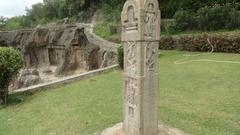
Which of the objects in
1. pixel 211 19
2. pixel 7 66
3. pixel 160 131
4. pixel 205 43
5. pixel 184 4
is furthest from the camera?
pixel 184 4

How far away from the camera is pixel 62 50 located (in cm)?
2012

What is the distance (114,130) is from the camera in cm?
455

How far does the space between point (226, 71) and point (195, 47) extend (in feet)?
21.7

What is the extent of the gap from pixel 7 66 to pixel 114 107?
3485 mm

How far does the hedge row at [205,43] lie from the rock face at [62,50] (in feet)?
13.2

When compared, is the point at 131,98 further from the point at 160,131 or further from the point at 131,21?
the point at 131,21

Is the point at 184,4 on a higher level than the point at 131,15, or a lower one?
higher

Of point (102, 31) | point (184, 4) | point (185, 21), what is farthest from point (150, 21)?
point (102, 31)

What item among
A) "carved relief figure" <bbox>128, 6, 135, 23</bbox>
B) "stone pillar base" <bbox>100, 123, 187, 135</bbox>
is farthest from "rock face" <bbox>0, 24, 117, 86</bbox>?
"carved relief figure" <bbox>128, 6, 135, 23</bbox>

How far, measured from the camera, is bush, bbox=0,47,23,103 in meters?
7.59

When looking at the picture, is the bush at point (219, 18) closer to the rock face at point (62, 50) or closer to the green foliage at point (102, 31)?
the rock face at point (62, 50)

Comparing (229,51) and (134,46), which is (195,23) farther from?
(134,46)

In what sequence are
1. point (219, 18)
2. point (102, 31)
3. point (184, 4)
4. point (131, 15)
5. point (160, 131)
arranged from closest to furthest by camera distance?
point (131, 15), point (160, 131), point (219, 18), point (184, 4), point (102, 31)

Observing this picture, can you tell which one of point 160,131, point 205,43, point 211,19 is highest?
point 211,19
